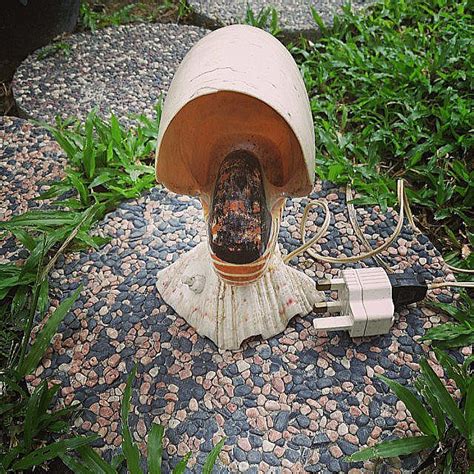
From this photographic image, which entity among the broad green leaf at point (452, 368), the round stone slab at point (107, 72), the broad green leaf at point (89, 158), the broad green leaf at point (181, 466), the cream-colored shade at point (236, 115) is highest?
the cream-colored shade at point (236, 115)

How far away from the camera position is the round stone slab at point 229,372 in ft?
3.63

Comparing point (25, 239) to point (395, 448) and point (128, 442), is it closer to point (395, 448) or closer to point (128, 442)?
point (128, 442)

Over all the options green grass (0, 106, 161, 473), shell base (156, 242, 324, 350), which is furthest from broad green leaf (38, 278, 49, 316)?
shell base (156, 242, 324, 350)

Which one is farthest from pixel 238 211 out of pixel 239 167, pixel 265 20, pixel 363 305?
pixel 265 20

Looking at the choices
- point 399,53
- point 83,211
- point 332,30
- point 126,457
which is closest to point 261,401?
point 126,457

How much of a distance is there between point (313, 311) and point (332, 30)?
137cm

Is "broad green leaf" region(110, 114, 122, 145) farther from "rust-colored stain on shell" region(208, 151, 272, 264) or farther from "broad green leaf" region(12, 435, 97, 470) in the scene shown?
"broad green leaf" region(12, 435, 97, 470)

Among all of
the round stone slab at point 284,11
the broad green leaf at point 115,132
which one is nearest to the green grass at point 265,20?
the round stone slab at point 284,11

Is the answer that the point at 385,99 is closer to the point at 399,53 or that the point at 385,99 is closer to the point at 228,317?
the point at 399,53

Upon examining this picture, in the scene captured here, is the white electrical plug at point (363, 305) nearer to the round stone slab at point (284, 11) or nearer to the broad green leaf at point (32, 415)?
the broad green leaf at point (32, 415)

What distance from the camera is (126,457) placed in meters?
1.05

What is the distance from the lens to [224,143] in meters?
1.10

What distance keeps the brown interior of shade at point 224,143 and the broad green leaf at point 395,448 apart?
0.44 meters

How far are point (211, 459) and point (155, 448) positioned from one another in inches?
3.8
